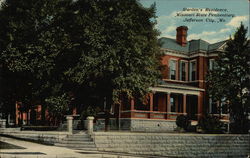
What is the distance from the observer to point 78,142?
20641 mm

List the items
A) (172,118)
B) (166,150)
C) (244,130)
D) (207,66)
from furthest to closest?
(207,66) < (172,118) < (244,130) < (166,150)

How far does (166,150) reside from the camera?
76.9ft

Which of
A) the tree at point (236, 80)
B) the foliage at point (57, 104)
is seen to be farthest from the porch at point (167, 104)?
the foliage at point (57, 104)

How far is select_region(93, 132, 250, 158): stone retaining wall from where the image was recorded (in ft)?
68.8

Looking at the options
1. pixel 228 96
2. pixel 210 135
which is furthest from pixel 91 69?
pixel 228 96

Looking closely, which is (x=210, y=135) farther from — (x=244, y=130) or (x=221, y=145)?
(x=244, y=130)

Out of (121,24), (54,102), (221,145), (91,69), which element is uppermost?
(121,24)

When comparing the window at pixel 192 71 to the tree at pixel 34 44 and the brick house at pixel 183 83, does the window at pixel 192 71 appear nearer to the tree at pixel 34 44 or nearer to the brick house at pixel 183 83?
the brick house at pixel 183 83

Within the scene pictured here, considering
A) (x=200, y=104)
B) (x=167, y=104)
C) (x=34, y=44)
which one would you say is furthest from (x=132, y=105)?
(x=34, y=44)

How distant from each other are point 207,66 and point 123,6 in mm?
16374

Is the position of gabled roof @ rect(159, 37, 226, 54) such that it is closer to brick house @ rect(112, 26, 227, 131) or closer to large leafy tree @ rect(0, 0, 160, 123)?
brick house @ rect(112, 26, 227, 131)

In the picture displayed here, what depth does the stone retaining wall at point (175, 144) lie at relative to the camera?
68.8 ft

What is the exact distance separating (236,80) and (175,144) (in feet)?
34.6

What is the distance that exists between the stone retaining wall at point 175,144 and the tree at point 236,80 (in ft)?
7.92
